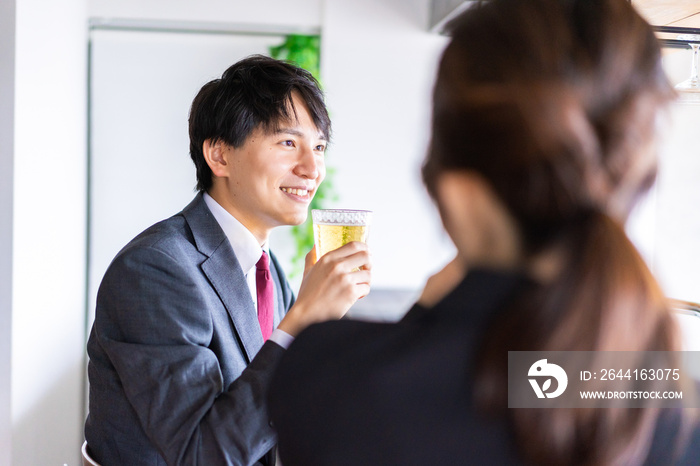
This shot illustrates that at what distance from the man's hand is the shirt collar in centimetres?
42

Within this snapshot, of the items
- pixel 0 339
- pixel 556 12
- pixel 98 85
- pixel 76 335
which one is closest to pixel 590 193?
pixel 556 12

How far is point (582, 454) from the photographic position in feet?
2.04

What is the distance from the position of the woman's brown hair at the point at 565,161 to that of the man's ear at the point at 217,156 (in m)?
1.12

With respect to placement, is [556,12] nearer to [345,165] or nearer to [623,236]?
[623,236]

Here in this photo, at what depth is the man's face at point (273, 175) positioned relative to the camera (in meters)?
1.61

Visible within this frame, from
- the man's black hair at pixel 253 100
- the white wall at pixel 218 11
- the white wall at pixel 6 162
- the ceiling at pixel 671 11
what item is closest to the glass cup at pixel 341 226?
the man's black hair at pixel 253 100

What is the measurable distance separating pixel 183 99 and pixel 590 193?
12.1 feet

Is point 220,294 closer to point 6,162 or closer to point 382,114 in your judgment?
point 6,162

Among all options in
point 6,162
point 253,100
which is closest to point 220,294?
point 253,100

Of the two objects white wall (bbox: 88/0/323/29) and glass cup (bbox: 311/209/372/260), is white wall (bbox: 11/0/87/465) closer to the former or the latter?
white wall (bbox: 88/0/323/29)

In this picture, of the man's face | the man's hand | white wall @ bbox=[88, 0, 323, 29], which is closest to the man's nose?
the man's face

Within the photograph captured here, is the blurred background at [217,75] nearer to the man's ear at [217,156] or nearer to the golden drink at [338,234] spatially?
the man's ear at [217,156]

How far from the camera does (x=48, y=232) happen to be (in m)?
2.92

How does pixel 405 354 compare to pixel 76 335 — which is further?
pixel 76 335
